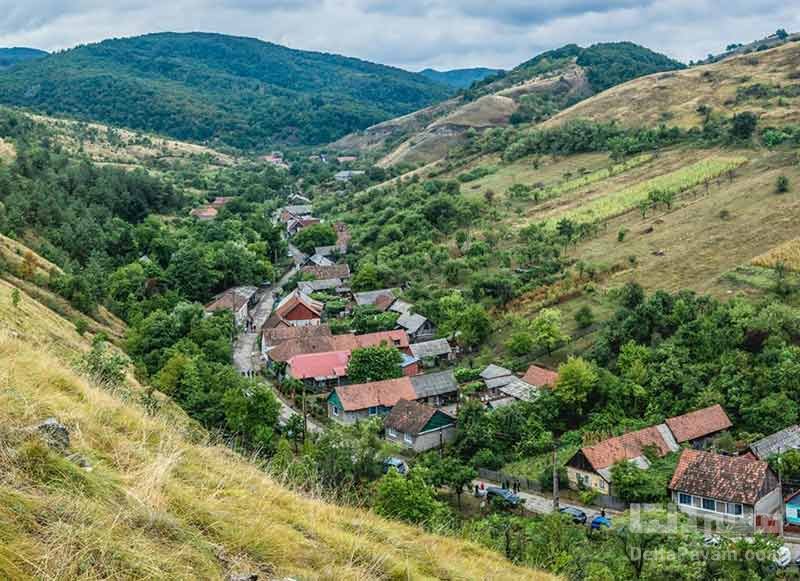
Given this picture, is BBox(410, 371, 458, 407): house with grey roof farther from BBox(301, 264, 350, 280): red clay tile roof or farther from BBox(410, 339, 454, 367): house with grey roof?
BBox(301, 264, 350, 280): red clay tile roof

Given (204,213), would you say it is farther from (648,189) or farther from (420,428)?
(420,428)

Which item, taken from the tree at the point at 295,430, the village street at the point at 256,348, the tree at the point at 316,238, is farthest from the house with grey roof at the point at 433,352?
the tree at the point at 316,238

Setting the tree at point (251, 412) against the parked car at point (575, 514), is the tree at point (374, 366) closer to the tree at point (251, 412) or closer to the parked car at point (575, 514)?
the tree at point (251, 412)

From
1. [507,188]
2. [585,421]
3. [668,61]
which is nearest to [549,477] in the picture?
[585,421]

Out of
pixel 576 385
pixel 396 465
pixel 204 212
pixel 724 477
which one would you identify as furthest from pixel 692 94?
pixel 396 465

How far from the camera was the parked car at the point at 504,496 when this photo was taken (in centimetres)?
2245

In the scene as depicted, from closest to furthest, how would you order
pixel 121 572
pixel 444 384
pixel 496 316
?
pixel 121 572, pixel 444 384, pixel 496 316

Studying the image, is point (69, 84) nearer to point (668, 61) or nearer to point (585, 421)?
point (668, 61)

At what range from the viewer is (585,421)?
27562 mm

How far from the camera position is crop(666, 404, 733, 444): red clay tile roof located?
81.3 feet

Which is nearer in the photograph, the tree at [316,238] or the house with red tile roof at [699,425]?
the house with red tile roof at [699,425]

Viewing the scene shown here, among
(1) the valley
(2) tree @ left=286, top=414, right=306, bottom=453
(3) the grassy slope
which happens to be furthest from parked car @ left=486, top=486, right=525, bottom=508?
(3) the grassy slope

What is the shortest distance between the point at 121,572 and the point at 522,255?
4020 cm

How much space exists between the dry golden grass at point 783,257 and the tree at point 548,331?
1085 cm
